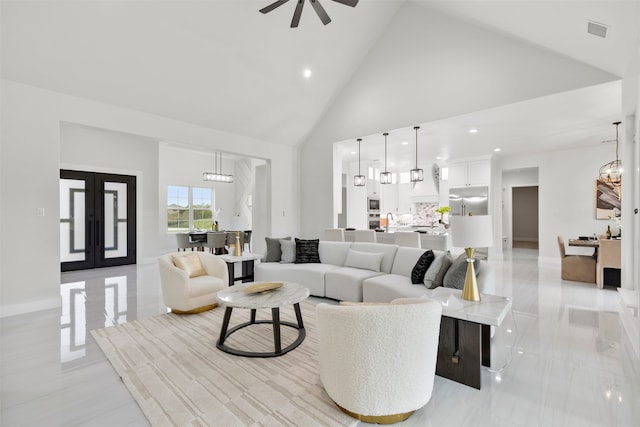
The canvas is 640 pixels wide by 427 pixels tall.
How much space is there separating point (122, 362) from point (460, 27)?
6361mm

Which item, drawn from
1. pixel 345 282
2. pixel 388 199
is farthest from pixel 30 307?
pixel 388 199

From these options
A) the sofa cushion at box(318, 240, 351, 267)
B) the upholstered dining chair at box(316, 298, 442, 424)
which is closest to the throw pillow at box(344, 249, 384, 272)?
the sofa cushion at box(318, 240, 351, 267)

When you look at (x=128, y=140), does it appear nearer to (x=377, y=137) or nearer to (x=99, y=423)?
(x=377, y=137)

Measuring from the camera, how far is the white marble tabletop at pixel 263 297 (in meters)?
2.61

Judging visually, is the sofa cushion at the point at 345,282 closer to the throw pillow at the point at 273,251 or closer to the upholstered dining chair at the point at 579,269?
the throw pillow at the point at 273,251

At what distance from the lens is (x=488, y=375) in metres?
2.37

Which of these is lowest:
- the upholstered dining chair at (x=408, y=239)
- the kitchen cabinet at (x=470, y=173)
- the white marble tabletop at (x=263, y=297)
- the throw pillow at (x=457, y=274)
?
the white marble tabletop at (x=263, y=297)

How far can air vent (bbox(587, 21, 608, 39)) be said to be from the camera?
9.83 ft

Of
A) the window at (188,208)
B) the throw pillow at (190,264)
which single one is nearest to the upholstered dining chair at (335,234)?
the throw pillow at (190,264)

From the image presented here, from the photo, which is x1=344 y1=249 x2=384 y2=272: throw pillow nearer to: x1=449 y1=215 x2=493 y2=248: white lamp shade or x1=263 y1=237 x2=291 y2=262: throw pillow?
x1=263 y1=237 x2=291 y2=262: throw pillow

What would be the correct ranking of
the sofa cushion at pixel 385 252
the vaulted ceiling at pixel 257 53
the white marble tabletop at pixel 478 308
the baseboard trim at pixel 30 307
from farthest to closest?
1. the sofa cushion at pixel 385 252
2. the baseboard trim at pixel 30 307
3. the vaulted ceiling at pixel 257 53
4. the white marble tabletop at pixel 478 308

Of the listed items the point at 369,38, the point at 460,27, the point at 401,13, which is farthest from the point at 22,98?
the point at 460,27

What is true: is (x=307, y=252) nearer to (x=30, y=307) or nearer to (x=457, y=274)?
(x=457, y=274)

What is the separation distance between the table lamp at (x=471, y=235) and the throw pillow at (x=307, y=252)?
2.80 meters
